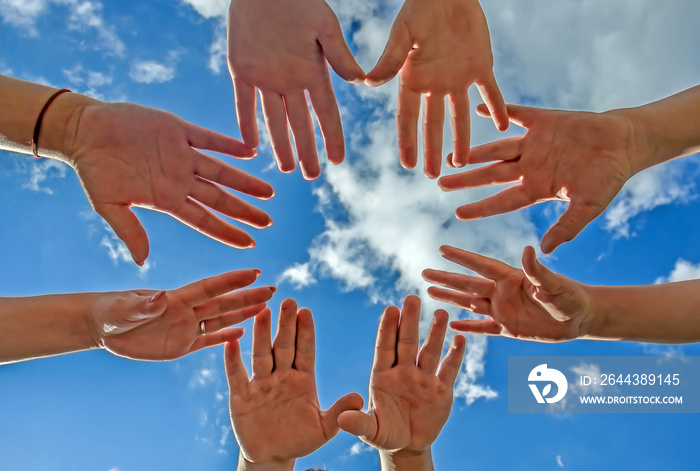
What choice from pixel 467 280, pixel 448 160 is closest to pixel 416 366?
pixel 467 280

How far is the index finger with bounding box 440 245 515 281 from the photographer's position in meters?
3.93

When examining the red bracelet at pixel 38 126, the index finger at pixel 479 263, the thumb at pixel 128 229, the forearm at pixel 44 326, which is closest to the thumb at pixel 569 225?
the index finger at pixel 479 263

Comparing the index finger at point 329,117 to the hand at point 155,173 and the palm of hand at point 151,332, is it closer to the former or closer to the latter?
the hand at point 155,173

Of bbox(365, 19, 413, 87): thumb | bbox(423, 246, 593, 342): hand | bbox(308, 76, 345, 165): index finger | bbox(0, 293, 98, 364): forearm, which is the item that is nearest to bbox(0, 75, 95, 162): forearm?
bbox(0, 293, 98, 364): forearm

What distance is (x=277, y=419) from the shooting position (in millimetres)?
4023

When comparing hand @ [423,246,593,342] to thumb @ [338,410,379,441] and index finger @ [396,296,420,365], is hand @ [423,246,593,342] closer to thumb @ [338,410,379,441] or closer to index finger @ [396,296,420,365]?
index finger @ [396,296,420,365]

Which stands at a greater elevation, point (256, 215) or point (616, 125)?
point (616, 125)

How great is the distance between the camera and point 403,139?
3924 millimetres

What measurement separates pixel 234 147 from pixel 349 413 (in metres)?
2.39

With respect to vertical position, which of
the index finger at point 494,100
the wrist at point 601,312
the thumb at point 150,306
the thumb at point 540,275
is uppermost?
the index finger at point 494,100

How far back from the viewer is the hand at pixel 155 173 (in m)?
3.60

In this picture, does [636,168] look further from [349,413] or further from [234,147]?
[234,147]

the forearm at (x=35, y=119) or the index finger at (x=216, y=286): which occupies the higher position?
the forearm at (x=35, y=119)

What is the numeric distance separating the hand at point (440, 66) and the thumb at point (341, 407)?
205 cm
